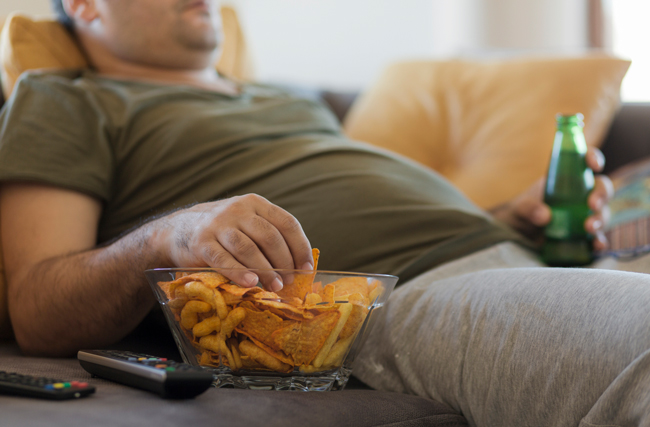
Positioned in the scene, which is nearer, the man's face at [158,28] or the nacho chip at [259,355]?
the nacho chip at [259,355]

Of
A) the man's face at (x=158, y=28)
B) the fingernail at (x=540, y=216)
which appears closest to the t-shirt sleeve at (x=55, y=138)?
the man's face at (x=158, y=28)

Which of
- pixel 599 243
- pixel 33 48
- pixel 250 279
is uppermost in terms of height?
pixel 33 48

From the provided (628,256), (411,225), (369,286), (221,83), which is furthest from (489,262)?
(221,83)

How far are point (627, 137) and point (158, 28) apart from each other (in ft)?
4.17

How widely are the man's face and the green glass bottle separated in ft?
2.47

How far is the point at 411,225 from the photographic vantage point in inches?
39.2

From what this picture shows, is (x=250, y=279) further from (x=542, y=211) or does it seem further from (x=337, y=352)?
(x=542, y=211)

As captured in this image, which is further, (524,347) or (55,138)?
(55,138)

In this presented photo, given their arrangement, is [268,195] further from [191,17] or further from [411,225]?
[191,17]

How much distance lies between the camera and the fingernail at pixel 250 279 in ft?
1.84

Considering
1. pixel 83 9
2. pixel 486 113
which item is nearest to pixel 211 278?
pixel 83 9

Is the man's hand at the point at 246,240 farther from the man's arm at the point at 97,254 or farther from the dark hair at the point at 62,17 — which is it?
the dark hair at the point at 62,17

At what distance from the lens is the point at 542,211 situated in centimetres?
123

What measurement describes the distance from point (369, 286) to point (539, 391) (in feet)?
0.66
